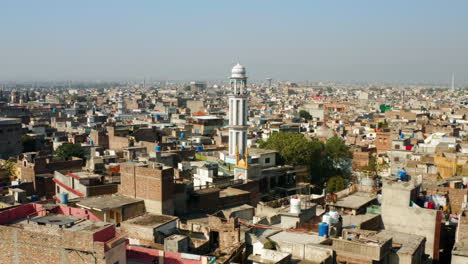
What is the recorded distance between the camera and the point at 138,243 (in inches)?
600

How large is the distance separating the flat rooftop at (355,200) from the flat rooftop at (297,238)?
4.47 m

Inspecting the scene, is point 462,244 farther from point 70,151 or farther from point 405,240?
point 70,151

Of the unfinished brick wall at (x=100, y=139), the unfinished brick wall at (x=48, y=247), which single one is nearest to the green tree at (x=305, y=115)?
the unfinished brick wall at (x=100, y=139)

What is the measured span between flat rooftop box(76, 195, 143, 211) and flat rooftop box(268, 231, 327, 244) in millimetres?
6592

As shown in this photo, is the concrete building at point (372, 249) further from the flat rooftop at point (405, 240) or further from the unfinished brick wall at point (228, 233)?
the unfinished brick wall at point (228, 233)

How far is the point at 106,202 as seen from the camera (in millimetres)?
18578

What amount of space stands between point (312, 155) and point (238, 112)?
236 inches

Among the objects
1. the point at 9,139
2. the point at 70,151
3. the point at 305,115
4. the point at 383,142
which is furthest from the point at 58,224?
the point at 305,115

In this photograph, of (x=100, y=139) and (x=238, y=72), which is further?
(x=100, y=139)

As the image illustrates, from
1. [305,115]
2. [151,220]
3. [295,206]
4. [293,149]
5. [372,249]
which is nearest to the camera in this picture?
[372,249]

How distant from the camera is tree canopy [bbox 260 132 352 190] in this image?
1266 inches

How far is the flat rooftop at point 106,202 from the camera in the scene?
17722 mm

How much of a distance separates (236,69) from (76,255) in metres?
22.5

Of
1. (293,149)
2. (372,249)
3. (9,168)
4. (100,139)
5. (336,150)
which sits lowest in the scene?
(9,168)
